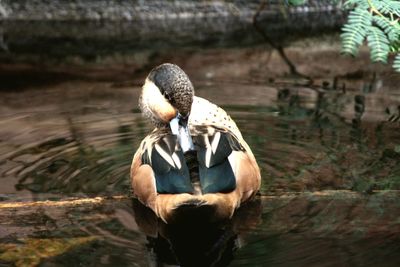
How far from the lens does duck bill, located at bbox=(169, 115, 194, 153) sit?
4.45m

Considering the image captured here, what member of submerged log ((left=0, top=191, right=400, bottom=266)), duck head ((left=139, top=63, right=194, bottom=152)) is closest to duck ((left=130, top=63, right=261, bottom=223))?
duck head ((left=139, top=63, right=194, bottom=152))

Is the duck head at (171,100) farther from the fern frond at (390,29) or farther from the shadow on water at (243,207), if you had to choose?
the fern frond at (390,29)

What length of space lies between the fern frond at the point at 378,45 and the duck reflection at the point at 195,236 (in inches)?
42.8

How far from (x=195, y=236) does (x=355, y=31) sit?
150 centimetres

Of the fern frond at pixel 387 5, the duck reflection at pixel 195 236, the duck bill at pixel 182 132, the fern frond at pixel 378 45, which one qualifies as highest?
the fern frond at pixel 387 5

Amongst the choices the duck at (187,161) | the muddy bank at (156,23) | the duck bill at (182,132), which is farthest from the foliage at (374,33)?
the muddy bank at (156,23)

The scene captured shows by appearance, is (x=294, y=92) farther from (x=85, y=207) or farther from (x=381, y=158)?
(x=85, y=207)

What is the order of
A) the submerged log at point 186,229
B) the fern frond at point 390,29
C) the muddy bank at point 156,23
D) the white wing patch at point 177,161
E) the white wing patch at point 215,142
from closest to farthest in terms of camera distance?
1. the submerged log at point 186,229
2. the white wing patch at point 177,161
3. the white wing patch at point 215,142
4. the fern frond at point 390,29
5. the muddy bank at point 156,23

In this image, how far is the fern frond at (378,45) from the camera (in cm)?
445

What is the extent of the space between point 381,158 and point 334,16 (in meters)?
5.18

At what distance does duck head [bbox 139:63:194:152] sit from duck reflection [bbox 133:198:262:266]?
437mm

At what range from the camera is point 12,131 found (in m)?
5.89

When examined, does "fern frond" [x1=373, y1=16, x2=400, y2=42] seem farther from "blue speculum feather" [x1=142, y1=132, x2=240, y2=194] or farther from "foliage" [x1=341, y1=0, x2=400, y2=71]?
"blue speculum feather" [x1=142, y1=132, x2=240, y2=194]

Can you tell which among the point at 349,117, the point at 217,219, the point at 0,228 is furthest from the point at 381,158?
the point at 0,228
